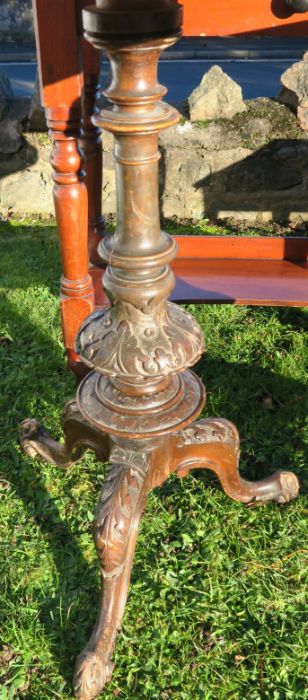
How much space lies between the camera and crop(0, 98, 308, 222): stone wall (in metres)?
3.35

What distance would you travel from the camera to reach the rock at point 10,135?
3430 mm

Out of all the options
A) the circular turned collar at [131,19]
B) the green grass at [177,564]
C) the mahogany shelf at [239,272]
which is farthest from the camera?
the mahogany shelf at [239,272]

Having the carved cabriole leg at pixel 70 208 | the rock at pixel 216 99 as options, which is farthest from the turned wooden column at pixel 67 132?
the rock at pixel 216 99

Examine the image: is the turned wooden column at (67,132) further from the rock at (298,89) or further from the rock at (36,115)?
the rock at (298,89)

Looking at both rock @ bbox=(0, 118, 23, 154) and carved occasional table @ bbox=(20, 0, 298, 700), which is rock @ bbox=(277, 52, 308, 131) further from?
carved occasional table @ bbox=(20, 0, 298, 700)

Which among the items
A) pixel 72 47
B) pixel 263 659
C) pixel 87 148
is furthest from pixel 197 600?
pixel 87 148

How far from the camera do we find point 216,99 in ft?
11.1

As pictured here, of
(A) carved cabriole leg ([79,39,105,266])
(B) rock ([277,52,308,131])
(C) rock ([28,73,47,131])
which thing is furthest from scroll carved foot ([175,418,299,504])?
(C) rock ([28,73,47,131])

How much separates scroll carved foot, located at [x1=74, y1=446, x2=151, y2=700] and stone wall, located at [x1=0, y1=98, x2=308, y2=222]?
2242 mm

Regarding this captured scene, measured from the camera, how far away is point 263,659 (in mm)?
1515

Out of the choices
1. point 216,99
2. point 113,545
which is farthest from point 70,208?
point 216,99

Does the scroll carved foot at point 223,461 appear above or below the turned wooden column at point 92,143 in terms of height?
below

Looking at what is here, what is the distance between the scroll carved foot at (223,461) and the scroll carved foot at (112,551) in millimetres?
195

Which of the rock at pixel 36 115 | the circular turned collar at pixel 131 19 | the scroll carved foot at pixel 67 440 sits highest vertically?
the circular turned collar at pixel 131 19
